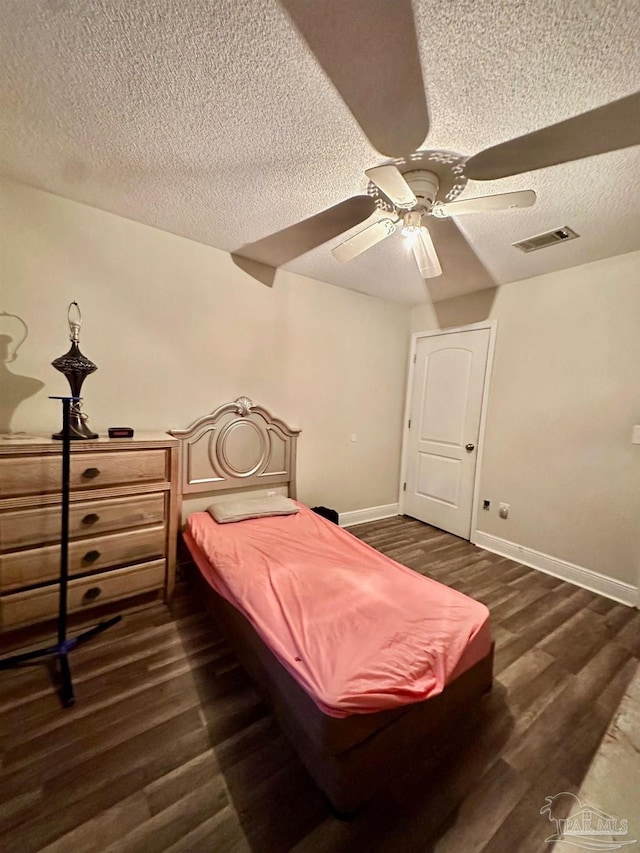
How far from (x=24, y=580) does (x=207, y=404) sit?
1.53m

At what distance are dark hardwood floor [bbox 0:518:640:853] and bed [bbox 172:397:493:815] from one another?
100mm

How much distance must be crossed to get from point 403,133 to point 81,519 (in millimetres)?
2525

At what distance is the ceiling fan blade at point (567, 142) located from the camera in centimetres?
130

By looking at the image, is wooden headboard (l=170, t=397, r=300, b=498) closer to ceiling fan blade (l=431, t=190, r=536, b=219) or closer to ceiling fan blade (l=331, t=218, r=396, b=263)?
ceiling fan blade (l=331, t=218, r=396, b=263)

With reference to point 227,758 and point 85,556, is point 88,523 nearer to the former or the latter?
point 85,556

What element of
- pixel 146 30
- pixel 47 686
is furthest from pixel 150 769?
pixel 146 30

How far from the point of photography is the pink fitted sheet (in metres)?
1.12

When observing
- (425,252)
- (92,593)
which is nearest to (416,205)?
(425,252)

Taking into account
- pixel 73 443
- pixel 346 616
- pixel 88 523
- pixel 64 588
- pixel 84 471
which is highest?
pixel 73 443

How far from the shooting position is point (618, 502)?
8.06 feet

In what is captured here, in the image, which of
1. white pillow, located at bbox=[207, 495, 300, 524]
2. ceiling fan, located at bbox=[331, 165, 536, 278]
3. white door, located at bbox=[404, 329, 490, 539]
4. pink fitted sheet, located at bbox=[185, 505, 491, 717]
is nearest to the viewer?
pink fitted sheet, located at bbox=[185, 505, 491, 717]

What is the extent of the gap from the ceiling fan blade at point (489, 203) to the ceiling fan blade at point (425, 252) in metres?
0.13

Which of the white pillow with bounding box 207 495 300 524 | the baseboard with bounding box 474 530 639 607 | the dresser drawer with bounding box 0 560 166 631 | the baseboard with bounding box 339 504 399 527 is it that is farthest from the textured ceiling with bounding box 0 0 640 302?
the baseboard with bounding box 339 504 399 527

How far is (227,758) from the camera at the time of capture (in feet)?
4.12
